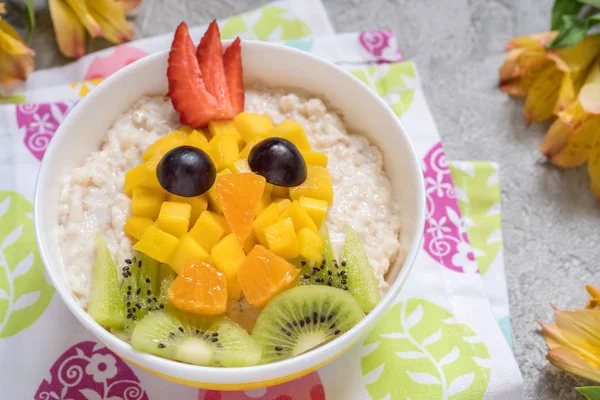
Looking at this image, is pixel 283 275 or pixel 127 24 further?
pixel 127 24

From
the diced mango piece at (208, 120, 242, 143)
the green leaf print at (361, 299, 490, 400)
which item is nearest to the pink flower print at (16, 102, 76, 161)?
the diced mango piece at (208, 120, 242, 143)

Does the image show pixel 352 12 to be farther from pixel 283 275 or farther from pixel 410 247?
pixel 283 275

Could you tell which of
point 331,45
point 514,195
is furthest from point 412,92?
point 514,195

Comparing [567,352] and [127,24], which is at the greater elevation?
[127,24]

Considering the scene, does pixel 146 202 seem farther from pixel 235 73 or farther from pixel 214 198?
pixel 235 73

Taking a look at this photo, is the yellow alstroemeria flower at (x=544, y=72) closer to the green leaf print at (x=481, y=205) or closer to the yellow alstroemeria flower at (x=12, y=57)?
the green leaf print at (x=481, y=205)

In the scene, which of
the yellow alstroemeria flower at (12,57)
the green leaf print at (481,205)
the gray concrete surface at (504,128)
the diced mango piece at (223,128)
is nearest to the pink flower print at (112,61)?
the gray concrete surface at (504,128)

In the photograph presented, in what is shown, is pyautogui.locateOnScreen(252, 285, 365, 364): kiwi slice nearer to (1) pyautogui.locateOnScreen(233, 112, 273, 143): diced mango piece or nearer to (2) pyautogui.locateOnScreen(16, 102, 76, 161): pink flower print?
(1) pyautogui.locateOnScreen(233, 112, 273, 143): diced mango piece
